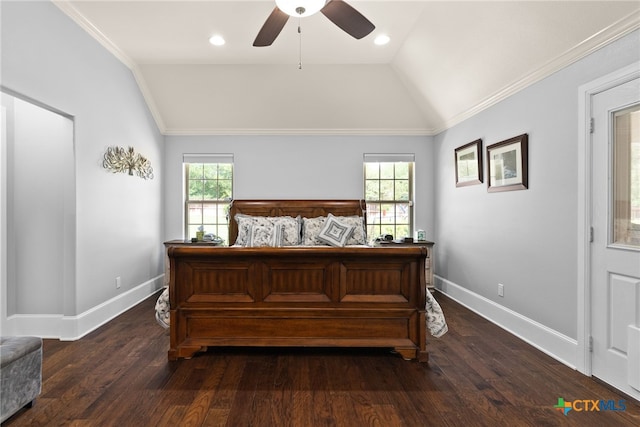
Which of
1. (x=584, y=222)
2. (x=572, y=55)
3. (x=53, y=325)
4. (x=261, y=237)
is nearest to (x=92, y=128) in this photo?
(x=53, y=325)

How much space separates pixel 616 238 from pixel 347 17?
2472 mm

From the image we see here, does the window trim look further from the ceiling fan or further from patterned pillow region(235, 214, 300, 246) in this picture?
the ceiling fan

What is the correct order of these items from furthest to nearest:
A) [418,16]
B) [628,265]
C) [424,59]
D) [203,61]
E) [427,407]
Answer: [203,61] → [424,59] → [418,16] → [628,265] → [427,407]

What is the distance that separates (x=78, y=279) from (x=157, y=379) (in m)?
1.51

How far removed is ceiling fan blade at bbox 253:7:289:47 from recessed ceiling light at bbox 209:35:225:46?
1132mm

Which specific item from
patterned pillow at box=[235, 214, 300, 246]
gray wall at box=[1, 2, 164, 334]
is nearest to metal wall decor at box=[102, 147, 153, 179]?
gray wall at box=[1, 2, 164, 334]

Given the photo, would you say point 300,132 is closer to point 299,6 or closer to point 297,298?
point 299,6

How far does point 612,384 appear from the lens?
2275 mm

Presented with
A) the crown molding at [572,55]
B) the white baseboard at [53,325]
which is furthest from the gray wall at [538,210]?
the white baseboard at [53,325]

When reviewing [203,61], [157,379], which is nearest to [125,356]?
[157,379]

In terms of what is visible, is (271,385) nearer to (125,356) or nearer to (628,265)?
(125,356)

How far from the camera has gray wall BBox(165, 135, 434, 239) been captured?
528 cm

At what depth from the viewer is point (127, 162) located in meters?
4.02

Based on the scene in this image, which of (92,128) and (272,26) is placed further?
(92,128)
